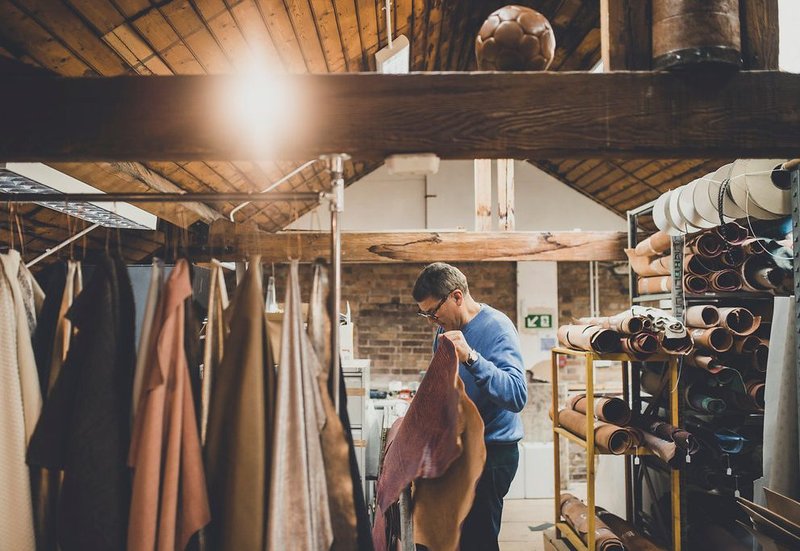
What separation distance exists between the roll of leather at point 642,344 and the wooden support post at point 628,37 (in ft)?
5.31


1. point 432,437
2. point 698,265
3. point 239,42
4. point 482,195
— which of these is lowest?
point 432,437

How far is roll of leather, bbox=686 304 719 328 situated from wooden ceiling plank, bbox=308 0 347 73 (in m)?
2.55

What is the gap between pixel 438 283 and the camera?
223 centimetres

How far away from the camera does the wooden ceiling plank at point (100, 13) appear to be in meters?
1.82

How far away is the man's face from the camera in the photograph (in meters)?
2.25

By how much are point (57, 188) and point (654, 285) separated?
3.19 metres

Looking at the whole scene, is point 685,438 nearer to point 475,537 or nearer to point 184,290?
point 475,537

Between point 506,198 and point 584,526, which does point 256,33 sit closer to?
point 506,198

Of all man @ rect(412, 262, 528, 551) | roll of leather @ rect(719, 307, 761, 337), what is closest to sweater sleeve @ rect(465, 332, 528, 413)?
man @ rect(412, 262, 528, 551)

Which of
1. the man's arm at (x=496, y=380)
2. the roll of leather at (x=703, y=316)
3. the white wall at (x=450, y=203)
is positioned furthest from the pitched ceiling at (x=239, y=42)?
the roll of leather at (x=703, y=316)

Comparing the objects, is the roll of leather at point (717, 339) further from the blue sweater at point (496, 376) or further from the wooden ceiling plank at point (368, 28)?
the wooden ceiling plank at point (368, 28)

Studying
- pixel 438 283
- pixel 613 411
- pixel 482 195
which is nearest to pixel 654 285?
pixel 613 411

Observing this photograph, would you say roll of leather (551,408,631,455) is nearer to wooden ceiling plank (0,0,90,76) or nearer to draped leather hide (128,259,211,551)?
draped leather hide (128,259,211,551)

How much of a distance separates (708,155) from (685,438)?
1704 millimetres
